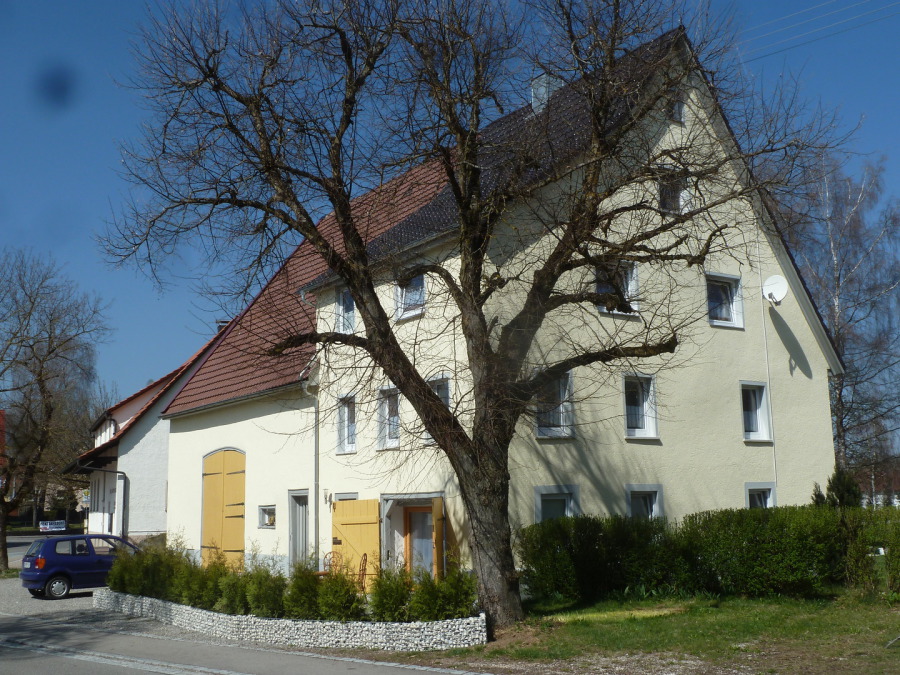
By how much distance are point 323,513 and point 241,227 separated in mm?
8256

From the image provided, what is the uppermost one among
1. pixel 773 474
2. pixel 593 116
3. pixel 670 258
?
pixel 593 116

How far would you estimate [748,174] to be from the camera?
41.6 feet

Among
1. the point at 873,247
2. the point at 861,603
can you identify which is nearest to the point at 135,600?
the point at 861,603

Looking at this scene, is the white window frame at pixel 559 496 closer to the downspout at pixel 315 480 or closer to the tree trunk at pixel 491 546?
the tree trunk at pixel 491 546

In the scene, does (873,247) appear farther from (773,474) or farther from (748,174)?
(748,174)

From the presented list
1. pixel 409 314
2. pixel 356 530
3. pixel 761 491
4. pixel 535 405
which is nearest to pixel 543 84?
pixel 535 405

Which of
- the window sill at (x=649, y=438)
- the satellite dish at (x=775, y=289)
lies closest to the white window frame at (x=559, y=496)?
the window sill at (x=649, y=438)

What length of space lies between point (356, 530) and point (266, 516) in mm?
4818

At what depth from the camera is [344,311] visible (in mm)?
19781

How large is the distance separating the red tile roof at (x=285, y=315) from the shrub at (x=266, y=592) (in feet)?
10.5

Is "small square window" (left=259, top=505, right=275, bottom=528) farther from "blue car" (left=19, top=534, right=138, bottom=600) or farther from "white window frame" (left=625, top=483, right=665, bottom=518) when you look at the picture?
"white window frame" (left=625, top=483, right=665, bottom=518)

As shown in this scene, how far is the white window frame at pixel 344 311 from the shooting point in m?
19.0

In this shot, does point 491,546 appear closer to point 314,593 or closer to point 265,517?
point 314,593

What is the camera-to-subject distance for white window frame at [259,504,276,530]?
70.1ft
